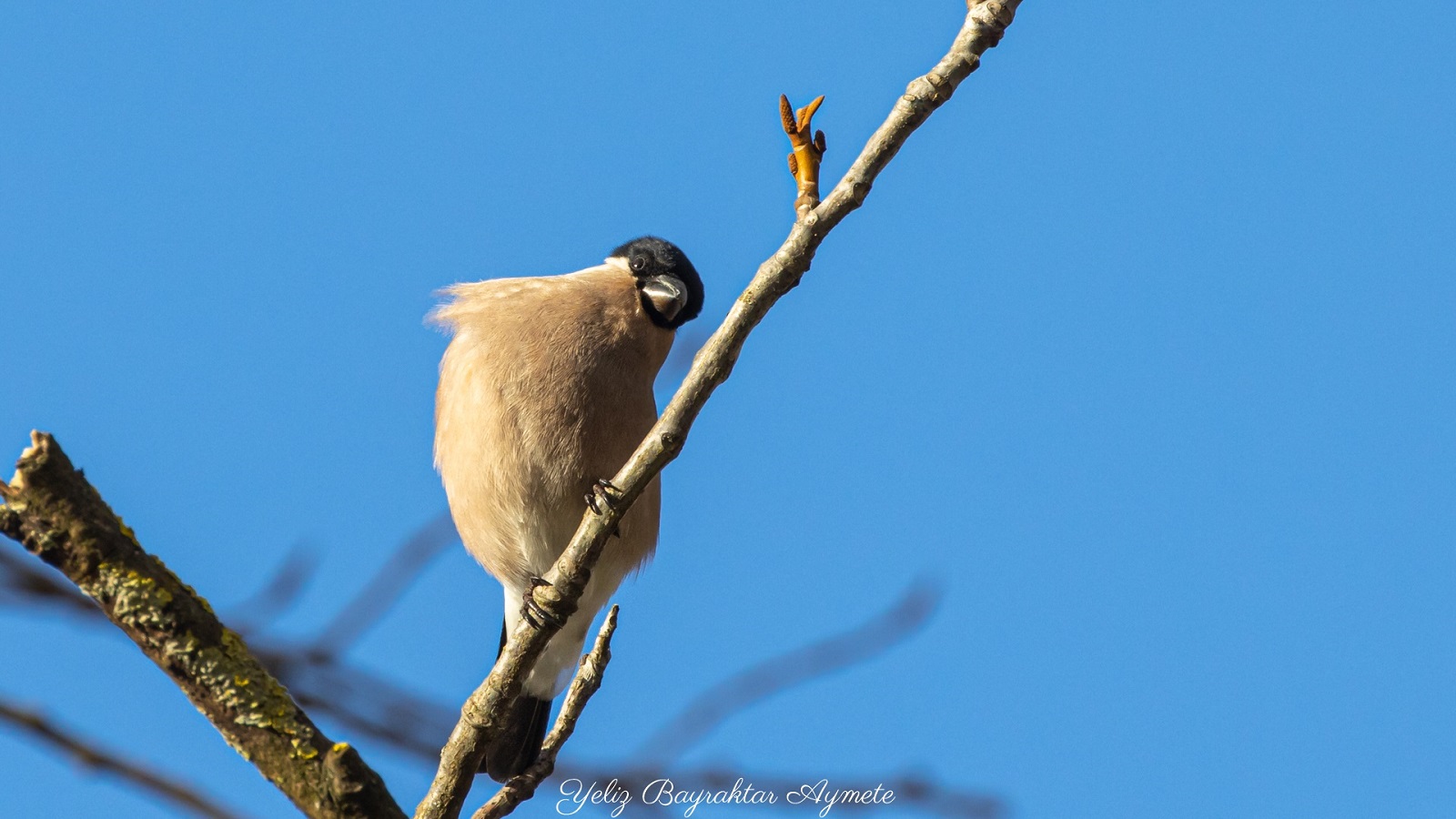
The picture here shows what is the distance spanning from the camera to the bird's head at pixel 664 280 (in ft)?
15.6

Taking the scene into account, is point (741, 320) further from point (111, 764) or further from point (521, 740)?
point (521, 740)

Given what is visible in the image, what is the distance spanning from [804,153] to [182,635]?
1.56 metres

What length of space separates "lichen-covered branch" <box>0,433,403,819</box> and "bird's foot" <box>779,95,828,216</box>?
4.61ft

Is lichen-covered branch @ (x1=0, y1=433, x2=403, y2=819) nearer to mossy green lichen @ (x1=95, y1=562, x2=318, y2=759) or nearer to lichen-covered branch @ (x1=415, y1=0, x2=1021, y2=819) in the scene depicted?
mossy green lichen @ (x1=95, y1=562, x2=318, y2=759)

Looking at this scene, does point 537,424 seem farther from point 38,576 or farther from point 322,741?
point 38,576

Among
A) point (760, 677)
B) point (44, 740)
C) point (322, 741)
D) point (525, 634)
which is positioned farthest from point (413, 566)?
point (44, 740)

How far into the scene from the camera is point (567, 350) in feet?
14.1

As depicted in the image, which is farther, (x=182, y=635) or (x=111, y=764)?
(x=182, y=635)

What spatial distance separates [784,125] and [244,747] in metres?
1.61

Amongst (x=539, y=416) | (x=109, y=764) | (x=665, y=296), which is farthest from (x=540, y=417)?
(x=109, y=764)

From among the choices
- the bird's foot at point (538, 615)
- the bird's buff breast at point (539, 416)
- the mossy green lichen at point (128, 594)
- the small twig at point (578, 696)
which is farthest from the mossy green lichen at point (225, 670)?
the bird's buff breast at point (539, 416)

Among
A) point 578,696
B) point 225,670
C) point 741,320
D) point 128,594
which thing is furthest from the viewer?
point 578,696

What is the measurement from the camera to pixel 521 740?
4.45 meters

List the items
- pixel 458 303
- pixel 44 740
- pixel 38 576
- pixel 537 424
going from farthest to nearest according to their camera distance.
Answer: pixel 458 303 → pixel 537 424 → pixel 38 576 → pixel 44 740
